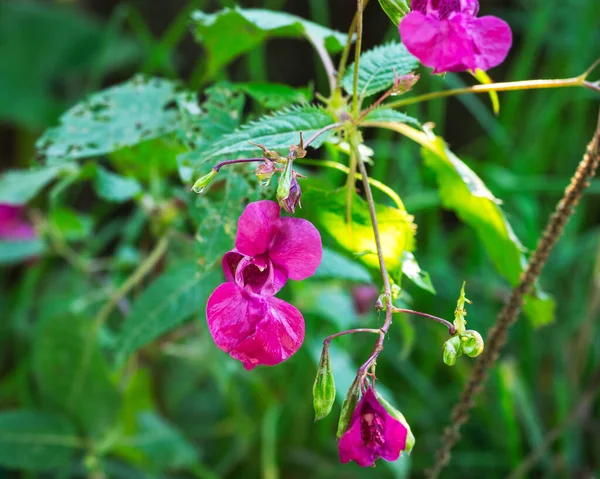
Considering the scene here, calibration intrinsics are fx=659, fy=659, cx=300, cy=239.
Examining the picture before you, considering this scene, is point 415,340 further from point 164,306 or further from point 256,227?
point 256,227

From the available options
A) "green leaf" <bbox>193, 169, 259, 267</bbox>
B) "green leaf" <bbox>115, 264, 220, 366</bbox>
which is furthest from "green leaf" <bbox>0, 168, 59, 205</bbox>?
"green leaf" <bbox>193, 169, 259, 267</bbox>

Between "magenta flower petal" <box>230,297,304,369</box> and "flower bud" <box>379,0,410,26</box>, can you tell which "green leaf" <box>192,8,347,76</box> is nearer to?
"flower bud" <box>379,0,410,26</box>

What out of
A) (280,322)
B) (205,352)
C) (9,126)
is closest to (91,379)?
(205,352)

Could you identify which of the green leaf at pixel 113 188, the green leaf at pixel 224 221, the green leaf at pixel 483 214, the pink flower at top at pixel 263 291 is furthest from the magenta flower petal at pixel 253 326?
the green leaf at pixel 113 188

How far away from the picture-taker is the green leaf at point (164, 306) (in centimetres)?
→ 66

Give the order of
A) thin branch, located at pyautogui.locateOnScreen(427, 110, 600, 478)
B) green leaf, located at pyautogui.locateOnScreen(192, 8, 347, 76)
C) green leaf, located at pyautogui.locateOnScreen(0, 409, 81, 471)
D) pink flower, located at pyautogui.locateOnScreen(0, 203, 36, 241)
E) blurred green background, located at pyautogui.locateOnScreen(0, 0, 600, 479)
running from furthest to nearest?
pink flower, located at pyautogui.locateOnScreen(0, 203, 36, 241)
blurred green background, located at pyautogui.locateOnScreen(0, 0, 600, 479)
green leaf, located at pyautogui.locateOnScreen(0, 409, 81, 471)
green leaf, located at pyautogui.locateOnScreen(192, 8, 347, 76)
thin branch, located at pyautogui.locateOnScreen(427, 110, 600, 478)

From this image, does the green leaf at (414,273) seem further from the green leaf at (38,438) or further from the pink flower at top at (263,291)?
the green leaf at (38,438)

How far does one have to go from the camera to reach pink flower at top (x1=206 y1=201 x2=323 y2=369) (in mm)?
376

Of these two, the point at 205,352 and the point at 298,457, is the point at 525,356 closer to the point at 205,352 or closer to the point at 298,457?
the point at 298,457

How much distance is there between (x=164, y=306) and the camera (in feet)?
2.22

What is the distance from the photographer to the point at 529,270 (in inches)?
20.3

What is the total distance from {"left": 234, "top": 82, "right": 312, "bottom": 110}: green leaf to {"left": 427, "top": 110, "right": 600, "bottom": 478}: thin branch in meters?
0.22

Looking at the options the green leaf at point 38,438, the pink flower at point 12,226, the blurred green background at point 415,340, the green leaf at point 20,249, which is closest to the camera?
the green leaf at point 38,438

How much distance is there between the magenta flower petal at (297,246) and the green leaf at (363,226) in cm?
11
